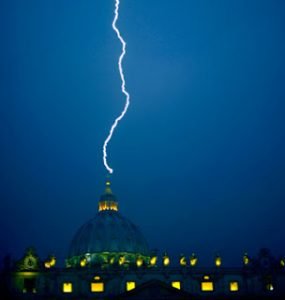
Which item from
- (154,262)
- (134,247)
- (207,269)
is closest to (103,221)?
(134,247)

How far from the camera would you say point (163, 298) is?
8569 centimetres

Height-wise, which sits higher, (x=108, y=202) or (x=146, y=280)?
(x=108, y=202)

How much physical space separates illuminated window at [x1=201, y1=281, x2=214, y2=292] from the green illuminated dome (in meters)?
21.8

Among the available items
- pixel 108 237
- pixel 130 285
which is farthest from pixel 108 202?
pixel 130 285

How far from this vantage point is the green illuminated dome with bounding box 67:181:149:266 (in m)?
107

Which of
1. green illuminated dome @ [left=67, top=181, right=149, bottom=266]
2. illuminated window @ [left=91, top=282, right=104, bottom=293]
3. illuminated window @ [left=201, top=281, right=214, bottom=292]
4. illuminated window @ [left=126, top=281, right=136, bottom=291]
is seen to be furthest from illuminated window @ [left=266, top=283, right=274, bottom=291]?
green illuminated dome @ [left=67, top=181, right=149, bottom=266]

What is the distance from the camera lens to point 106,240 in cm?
10812

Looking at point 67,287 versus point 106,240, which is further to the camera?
point 106,240

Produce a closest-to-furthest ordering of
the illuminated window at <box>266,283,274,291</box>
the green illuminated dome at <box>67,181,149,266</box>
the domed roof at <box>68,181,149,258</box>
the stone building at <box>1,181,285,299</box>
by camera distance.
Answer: the stone building at <box>1,181,285,299</box> → the illuminated window at <box>266,283,274,291</box> → the green illuminated dome at <box>67,181,149,266</box> → the domed roof at <box>68,181,149,258</box>

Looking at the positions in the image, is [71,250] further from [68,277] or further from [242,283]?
[242,283]

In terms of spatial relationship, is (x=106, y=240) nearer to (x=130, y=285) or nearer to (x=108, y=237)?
(x=108, y=237)

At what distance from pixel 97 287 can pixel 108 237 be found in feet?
73.1

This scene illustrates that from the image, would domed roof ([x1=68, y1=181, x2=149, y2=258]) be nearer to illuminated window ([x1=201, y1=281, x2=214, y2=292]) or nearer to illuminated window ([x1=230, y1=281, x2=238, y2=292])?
illuminated window ([x1=201, y1=281, x2=214, y2=292])

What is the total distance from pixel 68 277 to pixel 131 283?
9.03m
